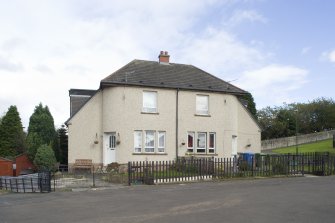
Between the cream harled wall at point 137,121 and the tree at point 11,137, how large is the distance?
902cm

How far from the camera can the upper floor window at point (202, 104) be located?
32.1m

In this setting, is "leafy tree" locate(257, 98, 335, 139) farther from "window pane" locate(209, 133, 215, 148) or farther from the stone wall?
"window pane" locate(209, 133, 215, 148)

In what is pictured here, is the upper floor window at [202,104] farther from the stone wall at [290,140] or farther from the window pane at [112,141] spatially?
the stone wall at [290,140]

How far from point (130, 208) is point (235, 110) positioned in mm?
22034

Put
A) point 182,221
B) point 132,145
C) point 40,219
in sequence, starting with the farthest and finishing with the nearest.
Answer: point 132,145 < point 40,219 < point 182,221

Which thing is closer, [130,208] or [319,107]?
[130,208]

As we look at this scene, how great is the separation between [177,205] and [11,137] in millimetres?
28082

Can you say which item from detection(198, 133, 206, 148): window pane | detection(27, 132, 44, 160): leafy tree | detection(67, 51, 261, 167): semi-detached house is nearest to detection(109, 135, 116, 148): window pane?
detection(67, 51, 261, 167): semi-detached house

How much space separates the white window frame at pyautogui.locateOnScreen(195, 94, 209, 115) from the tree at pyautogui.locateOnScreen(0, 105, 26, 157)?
50.7ft

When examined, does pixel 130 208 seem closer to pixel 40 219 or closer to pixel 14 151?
pixel 40 219

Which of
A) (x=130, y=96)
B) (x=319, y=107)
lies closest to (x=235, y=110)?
(x=130, y=96)

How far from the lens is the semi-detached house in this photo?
29.7m

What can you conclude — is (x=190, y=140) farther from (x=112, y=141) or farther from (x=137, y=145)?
(x=112, y=141)

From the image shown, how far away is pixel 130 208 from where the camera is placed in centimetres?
1330
